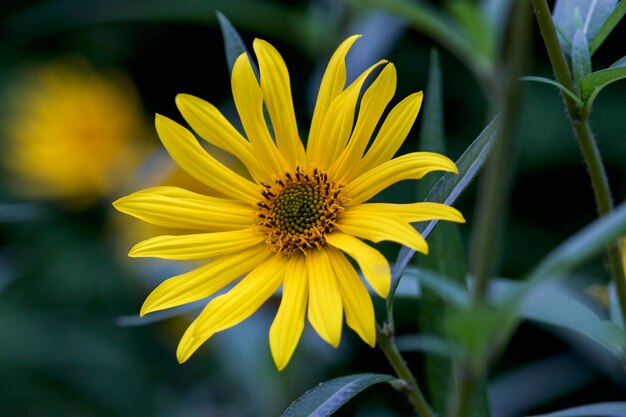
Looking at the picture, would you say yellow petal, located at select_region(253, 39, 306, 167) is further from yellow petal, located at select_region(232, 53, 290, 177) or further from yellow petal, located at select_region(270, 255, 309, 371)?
yellow petal, located at select_region(270, 255, 309, 371)

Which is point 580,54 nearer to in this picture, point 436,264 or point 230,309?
point 436,264

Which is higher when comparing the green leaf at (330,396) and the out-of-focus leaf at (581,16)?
the out-of-focus leaf at (581,16)

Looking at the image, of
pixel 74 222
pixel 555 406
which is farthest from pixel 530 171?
pixel 74 222

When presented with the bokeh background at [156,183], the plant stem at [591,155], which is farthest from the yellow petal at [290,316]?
the bokeh background at [156,183]

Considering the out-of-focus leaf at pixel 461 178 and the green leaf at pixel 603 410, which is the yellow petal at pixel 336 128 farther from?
the green leaf at pixel 603 410

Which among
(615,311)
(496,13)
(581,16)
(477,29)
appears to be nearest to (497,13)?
(496,13)
